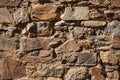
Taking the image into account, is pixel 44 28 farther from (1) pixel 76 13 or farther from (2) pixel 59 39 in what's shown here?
(1) pixel 76 13

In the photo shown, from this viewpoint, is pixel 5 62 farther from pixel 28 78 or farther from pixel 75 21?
pixel 75 21

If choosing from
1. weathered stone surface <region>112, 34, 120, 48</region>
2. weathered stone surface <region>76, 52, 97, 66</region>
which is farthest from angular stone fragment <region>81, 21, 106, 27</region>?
weathered stone surface <region>76, 52, 97, 66</region>

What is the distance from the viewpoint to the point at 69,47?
282 cm

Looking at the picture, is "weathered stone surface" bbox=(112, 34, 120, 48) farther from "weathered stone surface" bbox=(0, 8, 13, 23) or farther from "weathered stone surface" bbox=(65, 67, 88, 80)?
"weathered stone surface" bbox=(0, 8, 13, 23)

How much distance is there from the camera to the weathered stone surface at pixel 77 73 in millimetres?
2787

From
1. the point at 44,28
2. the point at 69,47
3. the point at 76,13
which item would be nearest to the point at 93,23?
the point at 76,13

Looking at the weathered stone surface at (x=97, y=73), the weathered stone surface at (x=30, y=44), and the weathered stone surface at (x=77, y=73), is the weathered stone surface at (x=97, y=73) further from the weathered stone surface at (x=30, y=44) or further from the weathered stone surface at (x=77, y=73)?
the weathered stone surface at (x=30, y=44)

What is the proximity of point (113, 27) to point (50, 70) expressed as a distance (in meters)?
0.75

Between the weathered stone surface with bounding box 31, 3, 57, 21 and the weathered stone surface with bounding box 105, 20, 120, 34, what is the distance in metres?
0.53

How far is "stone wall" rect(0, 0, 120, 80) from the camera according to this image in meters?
2.77

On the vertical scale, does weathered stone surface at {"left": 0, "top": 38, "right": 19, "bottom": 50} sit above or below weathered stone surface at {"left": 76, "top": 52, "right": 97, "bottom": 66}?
above

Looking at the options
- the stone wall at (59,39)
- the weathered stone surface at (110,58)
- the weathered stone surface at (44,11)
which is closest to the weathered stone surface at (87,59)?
the stone wall at (59,39)

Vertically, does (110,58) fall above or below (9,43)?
below

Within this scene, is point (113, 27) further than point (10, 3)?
No
